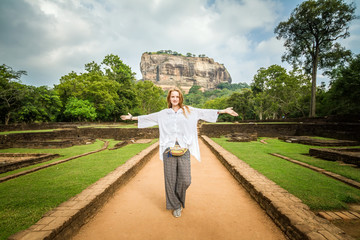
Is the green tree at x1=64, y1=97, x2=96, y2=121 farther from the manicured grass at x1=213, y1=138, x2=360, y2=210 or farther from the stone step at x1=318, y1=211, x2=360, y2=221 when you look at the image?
the stone step at x1=318, y1=211, x2=360, y2=221

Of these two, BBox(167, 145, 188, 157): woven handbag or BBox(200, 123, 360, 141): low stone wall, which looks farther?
BBox(200, 123, 360, 141): low stone wall

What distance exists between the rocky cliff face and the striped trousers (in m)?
111

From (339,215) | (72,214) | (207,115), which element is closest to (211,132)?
(207,115)

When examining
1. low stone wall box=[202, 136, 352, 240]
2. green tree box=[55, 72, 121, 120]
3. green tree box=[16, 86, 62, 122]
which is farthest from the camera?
green tree box=[55, 72, 121, 120]

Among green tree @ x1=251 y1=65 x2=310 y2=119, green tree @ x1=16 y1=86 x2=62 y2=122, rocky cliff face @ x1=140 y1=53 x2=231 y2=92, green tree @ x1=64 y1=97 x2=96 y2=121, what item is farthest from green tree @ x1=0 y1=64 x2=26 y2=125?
rocky cliff face @ x1=140 y1=53 x2=231 y2=92

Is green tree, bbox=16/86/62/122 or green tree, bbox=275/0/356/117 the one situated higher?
green tree, bbox=275/0/356/117

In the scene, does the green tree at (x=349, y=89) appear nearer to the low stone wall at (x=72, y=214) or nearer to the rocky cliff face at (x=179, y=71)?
the low stone wall at (x=72, y=214)

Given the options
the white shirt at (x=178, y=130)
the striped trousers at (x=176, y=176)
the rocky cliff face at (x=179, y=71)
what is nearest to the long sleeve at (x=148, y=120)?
the white shirt at (x=178, y=130)

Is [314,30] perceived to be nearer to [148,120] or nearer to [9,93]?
[148,120]

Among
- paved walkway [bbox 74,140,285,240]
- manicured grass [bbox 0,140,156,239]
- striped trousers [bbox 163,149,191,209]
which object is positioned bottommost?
paved walkway [bbox 74,140,285,240]

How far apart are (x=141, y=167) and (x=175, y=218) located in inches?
125

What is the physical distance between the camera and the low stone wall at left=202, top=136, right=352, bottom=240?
1760mm

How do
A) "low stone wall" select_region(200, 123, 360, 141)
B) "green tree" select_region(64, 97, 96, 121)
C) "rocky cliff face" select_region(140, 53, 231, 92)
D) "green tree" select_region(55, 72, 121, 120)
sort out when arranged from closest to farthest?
1. "low stone wall" select_region(200, 123, 360, 141)
2. "green tree" select_region(64, 97, 96, 121)
3. "green tree" select_region(55, 72, 121, 120)
4. "rocky cliff face" select_region(140, 53, 231, 92)

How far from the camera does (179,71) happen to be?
387 ft
